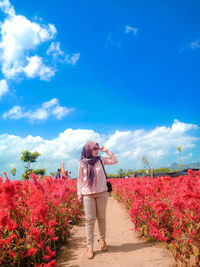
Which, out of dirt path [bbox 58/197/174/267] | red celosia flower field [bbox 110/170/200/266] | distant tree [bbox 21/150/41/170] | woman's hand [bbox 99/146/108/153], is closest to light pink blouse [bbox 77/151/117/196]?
woman's hand [bbox 99/146/108/153]

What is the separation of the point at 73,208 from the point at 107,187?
7.61 feet

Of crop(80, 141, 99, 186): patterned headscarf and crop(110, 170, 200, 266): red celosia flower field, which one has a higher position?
crop(80, 141, 99, 186): patterned headscarf

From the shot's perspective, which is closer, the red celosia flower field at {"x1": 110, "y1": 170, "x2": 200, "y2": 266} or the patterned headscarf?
the red celosia flower field at {"x1": 110, "y1": 170, "x2": 200, "y2": 266}

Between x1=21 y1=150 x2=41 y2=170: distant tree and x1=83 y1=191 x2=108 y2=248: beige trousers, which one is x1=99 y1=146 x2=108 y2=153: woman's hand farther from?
x1=21 y1=150 x2=41 y2=170: distant tree

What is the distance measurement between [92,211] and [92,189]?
0.37 meters

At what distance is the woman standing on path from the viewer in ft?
11.0

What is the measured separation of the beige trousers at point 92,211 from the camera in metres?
3.33

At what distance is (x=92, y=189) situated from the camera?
3.35 meters

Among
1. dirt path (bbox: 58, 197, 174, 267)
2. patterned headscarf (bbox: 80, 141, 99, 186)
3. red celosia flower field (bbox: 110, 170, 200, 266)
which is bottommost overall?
dirt path (bbox: 58, 197, 174, 267)

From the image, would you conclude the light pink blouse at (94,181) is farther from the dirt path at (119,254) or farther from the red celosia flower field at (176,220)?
the dirt path at (119,254)

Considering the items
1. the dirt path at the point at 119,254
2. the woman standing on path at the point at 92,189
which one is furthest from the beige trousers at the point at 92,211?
the dirt path at the point at 119,254

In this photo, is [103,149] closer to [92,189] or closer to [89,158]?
[89,158]

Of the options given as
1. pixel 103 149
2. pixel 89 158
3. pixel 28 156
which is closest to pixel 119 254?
pixel 89 158

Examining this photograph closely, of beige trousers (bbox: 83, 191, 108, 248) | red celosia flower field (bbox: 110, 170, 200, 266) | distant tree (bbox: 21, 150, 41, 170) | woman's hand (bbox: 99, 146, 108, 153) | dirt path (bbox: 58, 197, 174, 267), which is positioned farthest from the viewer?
distant tree (bbox: 21, 150, 41, 170)
